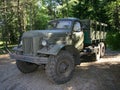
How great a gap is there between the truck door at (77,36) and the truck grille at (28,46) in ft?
5.62

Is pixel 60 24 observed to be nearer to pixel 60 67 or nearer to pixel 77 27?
pixel 77 27

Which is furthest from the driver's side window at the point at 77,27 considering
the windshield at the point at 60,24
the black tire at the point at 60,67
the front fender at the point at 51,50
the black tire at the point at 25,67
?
the black tire at the point at 25,67

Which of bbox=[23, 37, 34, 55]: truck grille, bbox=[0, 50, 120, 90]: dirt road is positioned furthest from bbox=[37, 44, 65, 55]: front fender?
bbox=[0, 50, 120, 90]: dirt road

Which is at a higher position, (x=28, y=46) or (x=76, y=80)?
(x=28, y=46)

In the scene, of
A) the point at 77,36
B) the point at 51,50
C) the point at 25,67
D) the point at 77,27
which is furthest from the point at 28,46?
the point at 77,27

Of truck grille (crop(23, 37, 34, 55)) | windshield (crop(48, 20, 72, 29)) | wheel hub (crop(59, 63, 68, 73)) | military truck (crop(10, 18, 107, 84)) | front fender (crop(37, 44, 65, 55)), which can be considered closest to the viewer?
front fender (crop(37, 44, 65, 55))

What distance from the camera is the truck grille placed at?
6357mm

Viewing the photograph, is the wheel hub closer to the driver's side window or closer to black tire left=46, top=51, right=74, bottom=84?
black tire left=46, top=51, right=74, bottom=84

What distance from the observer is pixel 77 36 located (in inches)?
295

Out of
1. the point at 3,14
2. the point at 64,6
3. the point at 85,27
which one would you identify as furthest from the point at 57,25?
the point at 64,6

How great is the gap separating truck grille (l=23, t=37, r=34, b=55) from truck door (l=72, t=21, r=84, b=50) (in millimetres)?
1713

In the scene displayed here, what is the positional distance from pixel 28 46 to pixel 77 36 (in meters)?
2.03

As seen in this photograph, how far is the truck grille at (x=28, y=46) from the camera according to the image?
6357 millimetres

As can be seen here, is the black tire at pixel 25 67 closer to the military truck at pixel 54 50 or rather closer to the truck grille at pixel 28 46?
the military truck at pixel 54 50
